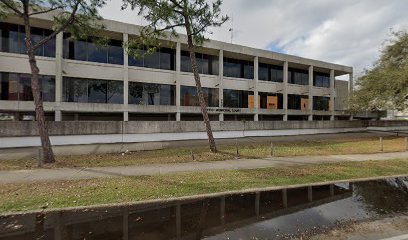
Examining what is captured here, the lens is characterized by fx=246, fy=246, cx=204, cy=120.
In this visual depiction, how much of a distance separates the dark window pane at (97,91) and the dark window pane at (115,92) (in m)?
0.36

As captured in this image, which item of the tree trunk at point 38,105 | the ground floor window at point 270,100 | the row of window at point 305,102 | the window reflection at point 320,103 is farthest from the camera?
the window reflection at point 320,103

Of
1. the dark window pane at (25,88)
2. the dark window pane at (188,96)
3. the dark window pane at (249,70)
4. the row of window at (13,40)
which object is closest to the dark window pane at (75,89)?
the dark window pane at (25,88)

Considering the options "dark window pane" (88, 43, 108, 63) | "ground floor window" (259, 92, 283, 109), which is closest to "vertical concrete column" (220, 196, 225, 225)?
"dark window pane" (88, 43, 108, 63)

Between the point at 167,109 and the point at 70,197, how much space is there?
18.0 m

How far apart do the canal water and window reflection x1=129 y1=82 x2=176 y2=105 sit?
1877cm

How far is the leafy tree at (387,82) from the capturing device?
21308 millimetres

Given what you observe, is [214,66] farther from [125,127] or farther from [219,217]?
[219,217]

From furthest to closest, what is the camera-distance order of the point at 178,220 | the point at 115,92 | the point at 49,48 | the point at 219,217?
the point at 115,92 → the point at 49,48 → the point at 219,217 → the point at 178,220

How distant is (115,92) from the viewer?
2275 centimetres

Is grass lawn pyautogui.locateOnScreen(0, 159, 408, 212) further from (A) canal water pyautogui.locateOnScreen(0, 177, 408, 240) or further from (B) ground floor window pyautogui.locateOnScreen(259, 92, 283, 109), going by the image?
(B) ground floor window pyautogui.locateOnScreen(259, 92, 283, 109)

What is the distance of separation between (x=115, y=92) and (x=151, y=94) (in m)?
3.40

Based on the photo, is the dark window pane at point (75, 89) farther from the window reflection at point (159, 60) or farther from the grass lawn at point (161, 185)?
the grass lawn at point (161, 185)

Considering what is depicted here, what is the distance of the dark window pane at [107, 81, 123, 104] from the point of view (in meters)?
22.5

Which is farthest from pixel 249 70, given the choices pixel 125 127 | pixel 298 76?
pixel 125 127
